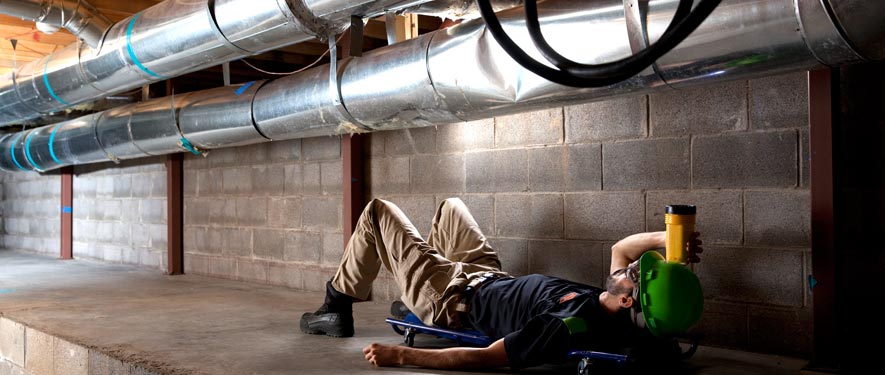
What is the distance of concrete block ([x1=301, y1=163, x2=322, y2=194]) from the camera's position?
4.82 m

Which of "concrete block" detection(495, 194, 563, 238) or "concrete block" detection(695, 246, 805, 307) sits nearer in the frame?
"concrete block" detection(695, 246, 805, 307)

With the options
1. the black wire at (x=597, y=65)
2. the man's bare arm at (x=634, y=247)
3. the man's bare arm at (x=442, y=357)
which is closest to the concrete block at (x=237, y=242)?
the man's bare arm at (x=442, y=357)

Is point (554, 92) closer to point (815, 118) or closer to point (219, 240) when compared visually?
point (815, 118)

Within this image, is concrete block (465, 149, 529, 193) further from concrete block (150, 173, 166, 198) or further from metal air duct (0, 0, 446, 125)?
concrete block (150, 173, 166, 198)

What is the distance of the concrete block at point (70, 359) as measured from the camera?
10.3ft

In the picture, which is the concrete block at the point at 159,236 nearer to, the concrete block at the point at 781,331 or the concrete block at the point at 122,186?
the concrete block at the point at 122,186

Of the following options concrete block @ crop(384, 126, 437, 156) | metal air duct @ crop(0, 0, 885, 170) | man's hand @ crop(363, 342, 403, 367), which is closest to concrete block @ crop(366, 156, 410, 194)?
concrete block @ crop(384, 126, 437, 156)

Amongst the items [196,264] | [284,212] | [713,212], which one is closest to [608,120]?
[713,212]

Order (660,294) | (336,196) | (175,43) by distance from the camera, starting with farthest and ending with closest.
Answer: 1. (336,196)
2. (175,43)
3. (660,294)

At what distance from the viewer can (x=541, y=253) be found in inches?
138

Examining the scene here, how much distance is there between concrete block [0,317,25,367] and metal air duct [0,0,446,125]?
51.0 inches

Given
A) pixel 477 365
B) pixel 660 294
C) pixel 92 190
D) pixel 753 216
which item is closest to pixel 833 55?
pixel 660 294

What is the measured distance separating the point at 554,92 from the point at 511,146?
3.91 feet

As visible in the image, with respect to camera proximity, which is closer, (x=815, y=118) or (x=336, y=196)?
(x=815, y=118)
